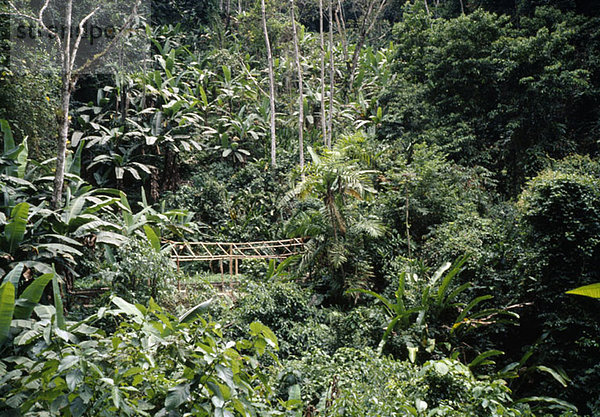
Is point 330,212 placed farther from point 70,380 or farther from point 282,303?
point 70,380

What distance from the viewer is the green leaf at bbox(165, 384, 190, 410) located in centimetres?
194

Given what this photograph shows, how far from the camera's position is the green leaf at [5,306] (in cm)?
274

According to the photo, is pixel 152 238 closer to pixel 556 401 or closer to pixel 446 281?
pixel 446 281

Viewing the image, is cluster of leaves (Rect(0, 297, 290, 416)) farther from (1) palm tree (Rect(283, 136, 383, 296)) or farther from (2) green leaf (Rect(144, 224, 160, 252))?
(1) palm tree (Rect(283, 136, 383, 296))

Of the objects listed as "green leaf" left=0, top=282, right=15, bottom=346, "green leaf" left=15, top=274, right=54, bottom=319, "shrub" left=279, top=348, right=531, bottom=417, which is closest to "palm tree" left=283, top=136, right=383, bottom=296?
"shrub" left=279, top=348, right=531, bottom=417

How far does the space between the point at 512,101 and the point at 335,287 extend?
6.35 metres

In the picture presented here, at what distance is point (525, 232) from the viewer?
548cm

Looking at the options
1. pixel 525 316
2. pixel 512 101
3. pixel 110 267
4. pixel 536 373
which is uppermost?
pixel 512 101

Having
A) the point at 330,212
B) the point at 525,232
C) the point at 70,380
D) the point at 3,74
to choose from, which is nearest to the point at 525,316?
the point at 525,232

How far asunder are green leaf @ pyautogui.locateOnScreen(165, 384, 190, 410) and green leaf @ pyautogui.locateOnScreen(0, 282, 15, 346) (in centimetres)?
157

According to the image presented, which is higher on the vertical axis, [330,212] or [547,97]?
[547,97]

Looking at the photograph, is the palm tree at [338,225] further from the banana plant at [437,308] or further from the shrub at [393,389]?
the shrub at [393,389]

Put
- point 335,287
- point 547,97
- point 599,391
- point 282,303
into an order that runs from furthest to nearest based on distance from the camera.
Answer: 1. point 547,97
2. point 335,287
3. point 282,303
4. point 599,391

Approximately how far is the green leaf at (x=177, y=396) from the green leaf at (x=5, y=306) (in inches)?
61.7
